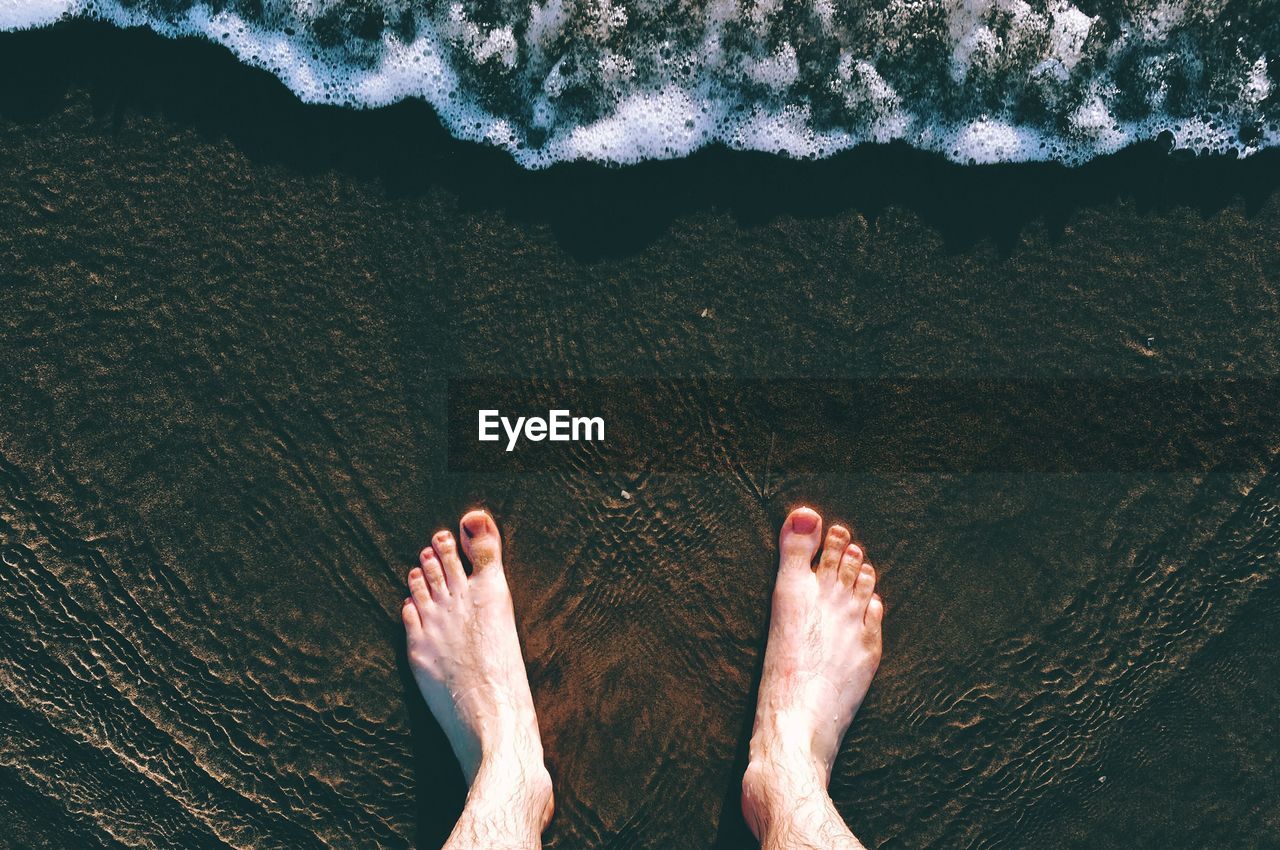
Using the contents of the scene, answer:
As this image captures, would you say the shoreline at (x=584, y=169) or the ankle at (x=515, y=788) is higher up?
the shoreline at (x=584, y=169)

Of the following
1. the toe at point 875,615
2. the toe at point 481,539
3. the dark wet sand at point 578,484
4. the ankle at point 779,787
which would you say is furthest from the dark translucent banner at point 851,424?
the ankle at point 779,787

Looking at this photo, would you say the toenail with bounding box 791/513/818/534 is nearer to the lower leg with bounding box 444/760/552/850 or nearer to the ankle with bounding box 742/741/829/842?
the ankle with bounding box 742/741/829/842

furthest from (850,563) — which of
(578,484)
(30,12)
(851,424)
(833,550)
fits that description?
(30,12)

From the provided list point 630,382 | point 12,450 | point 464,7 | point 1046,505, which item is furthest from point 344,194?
point 1046,505

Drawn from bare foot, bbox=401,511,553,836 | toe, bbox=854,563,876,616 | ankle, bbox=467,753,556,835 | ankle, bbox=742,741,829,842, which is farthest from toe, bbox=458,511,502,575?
toe, bbox=854,563,876,616

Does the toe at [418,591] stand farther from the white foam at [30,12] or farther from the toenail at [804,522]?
the white foam at [30,12]

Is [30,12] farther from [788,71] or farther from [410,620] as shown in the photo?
[788,71]
